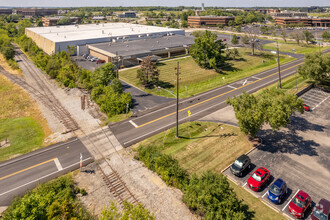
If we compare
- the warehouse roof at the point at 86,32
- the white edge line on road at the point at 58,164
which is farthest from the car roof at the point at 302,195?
the warehouse roof at the point at 86,32

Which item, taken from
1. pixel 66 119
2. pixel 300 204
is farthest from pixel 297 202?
pixel 66 119

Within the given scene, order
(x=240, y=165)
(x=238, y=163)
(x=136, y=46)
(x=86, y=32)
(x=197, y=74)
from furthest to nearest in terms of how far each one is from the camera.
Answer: (x=86, y=32), (x=136, y=46), (x=197, y=74), (x=238, y=163), (x=240, y=165)

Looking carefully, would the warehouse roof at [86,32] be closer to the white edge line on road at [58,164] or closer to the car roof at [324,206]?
the white edge line on road at [58,164]

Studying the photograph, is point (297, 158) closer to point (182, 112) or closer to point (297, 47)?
point (182, 112)

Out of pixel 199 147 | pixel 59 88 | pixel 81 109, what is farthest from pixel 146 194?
pixel 59 88

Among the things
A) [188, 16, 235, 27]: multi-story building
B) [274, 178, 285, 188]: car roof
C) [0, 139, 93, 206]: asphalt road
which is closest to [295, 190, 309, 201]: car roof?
[274, 178, 285, 188]: car roof

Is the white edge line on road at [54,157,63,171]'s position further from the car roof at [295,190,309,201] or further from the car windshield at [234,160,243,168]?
the car roof at [295,190,309,201]

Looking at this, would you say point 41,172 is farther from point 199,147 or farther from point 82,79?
point 82,79
